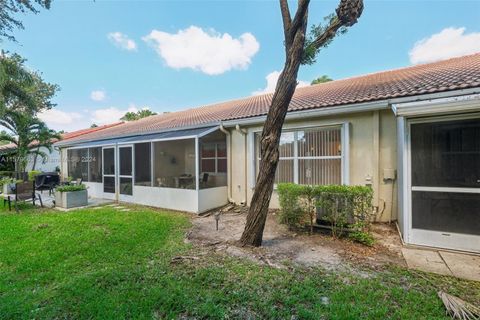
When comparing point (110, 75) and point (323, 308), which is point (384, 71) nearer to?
point (323, 308)

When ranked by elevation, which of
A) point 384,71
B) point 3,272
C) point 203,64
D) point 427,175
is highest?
point 203,64

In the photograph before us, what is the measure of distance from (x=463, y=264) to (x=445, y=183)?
1.68 meters

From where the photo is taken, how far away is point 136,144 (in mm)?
11500

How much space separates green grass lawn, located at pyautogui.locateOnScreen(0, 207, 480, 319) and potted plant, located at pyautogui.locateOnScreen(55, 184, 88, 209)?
15.4ft

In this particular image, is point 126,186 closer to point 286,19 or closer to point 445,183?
point 286,19

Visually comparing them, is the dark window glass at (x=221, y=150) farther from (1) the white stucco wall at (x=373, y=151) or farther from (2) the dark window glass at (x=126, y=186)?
(2) the dark window glass at (x=126, y=186)

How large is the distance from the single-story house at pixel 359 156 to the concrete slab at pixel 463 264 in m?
0.28

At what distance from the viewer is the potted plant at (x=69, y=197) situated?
401 inches

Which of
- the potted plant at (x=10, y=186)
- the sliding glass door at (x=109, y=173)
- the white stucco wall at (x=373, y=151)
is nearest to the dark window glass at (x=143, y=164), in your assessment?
the sliding glass door at (x=109, y=173)

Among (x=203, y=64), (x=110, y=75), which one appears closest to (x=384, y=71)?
(x=203, y=64)

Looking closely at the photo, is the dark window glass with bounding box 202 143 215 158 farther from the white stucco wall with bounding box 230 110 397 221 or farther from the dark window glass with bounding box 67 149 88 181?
the dark window glass with bounding box 67 149 88 181

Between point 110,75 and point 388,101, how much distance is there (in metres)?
17.8

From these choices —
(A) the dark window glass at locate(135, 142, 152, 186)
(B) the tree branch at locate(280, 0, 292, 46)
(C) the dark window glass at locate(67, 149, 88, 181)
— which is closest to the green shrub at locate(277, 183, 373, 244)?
(B) the tree branch at locate(280, 0, 292, 46)

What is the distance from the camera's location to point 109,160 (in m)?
12.9
